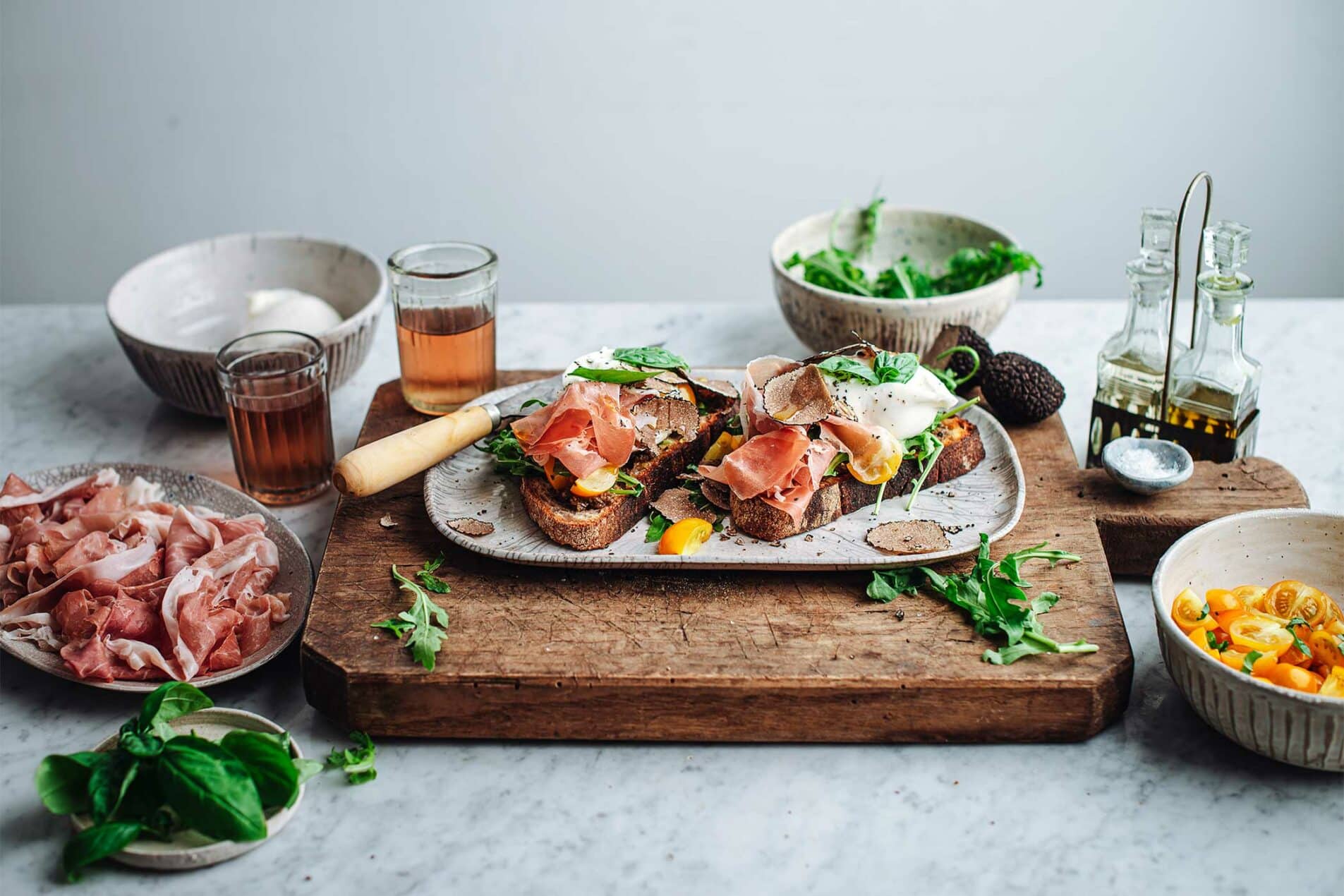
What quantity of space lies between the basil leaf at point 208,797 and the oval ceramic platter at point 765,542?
69 centimetres

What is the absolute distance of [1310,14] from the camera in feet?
17.5

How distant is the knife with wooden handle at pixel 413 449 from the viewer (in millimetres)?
2424

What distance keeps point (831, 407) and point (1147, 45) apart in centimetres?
387

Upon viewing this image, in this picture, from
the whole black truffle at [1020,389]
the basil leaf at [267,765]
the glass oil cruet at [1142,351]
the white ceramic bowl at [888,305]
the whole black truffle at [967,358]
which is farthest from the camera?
the white ceramic bowl at [888,305]

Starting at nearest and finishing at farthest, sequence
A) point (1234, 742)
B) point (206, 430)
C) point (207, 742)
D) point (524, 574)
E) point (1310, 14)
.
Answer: point (207, 742), point (1234, 742), point (524, 574), point (206, 430), point (1310, 14)

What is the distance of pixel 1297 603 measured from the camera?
2.18 meters

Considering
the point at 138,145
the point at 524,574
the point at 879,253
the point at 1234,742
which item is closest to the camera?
the point at 1234,742

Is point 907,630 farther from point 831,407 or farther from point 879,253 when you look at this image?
point 879,253

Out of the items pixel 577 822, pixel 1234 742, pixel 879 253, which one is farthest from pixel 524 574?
pixel 879 253

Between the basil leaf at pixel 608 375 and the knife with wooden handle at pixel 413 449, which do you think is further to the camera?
the basil leaf at pixel 608 375

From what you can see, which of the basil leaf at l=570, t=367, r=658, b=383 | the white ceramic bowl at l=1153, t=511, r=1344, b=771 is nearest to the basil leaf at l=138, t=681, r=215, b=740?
the basil leaf at l=570, t=367, r=658, b=383

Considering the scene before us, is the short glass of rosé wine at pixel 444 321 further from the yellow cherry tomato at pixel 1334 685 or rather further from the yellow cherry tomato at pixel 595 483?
the yellow cherry tomato at pixel 1334 685

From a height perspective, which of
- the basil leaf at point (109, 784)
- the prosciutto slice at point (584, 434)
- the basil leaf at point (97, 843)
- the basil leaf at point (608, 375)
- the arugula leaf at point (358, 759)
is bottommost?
the arugula leaf at point (358, 759)

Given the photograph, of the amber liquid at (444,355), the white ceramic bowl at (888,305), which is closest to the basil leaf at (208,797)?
the amber liquid at (444,355)
